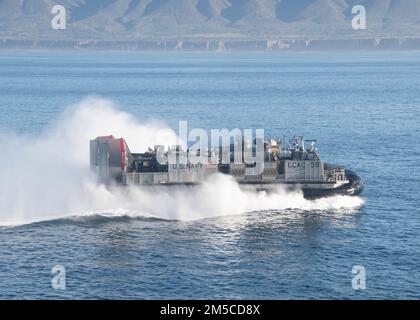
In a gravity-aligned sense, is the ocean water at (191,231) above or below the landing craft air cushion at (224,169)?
below

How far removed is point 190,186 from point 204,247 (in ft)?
35.4

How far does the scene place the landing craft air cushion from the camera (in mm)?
68125

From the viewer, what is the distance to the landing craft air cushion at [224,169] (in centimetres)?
6812

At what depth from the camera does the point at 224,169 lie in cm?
6975

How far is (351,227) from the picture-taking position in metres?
63.6

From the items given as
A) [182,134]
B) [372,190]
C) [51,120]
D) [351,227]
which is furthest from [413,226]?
[51,120]
